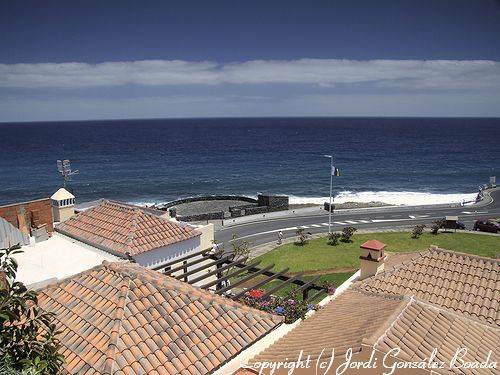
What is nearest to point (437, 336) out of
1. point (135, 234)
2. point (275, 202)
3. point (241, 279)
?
point (241, 279)

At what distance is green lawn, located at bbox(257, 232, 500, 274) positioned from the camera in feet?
104

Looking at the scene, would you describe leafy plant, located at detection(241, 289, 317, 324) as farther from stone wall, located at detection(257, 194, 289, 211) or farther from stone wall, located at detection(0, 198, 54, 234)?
stone wall, located at detection(257, 194, 289, 211)

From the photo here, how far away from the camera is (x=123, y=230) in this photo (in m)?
19.7

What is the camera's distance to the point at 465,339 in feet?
31.4

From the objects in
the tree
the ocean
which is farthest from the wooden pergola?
the ocean

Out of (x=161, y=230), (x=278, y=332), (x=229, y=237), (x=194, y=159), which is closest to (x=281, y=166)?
(x=194, y=159)

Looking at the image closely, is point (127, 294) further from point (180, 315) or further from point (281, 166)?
point (281, 166)

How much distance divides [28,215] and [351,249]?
26.8 metres

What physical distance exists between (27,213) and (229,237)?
88.8 feet

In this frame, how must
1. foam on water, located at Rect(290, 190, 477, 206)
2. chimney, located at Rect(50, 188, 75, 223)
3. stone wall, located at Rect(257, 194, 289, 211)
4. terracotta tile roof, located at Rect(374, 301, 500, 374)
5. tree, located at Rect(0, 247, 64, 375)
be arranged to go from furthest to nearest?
foam on water, located at Rect(290, 190, 477, 206) → stone wall, located at Rect(257, 194, 289, 211) → chimney, located at Rect(50, 188, 75, 223) → terracotta tile roof, located at Rect(374, 301, 500, 374) → tree, located at Rect(0, 247, 64, 375)

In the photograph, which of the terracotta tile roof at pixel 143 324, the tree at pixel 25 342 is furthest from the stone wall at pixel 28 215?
the tree at pixel 25 342

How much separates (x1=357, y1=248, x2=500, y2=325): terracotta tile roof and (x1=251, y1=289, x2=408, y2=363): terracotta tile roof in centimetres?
196

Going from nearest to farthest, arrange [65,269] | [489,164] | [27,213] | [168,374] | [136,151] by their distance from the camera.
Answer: [168,374]
[65,269]
[27,213]
[489,164]
[136,151]

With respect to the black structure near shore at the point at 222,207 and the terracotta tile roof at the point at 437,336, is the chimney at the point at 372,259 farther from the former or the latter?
the black structure near shore at the point at 222,207
